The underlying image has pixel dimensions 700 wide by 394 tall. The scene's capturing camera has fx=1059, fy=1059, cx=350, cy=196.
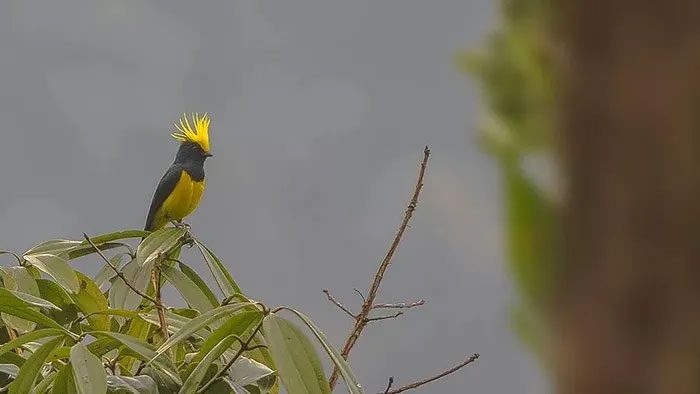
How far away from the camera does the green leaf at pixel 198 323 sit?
0.91 metres

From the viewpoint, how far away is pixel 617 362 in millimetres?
160

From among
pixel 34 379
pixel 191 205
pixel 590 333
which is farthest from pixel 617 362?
pixel 191 205

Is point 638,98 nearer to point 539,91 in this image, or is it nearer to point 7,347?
point 539,91

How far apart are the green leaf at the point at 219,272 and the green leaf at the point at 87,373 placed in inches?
11.5

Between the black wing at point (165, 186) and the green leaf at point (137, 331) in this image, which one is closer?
the green leaf at point (137, 331)

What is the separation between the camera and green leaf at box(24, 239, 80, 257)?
124 centimetres

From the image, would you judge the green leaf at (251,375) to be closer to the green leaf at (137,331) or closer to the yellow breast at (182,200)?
the green leaf at (137,331)

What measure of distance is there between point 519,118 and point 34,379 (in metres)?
0.83

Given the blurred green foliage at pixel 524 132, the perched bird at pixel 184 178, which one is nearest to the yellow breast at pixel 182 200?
the perched bird at pixel 184 178

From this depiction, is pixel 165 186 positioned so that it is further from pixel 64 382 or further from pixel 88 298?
pixel 64 382

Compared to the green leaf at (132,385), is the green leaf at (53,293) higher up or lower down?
higher up

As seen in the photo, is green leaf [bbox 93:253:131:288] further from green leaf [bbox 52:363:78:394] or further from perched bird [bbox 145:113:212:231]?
perched bird [bbox 145:113:212:231]

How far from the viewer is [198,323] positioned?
934mm

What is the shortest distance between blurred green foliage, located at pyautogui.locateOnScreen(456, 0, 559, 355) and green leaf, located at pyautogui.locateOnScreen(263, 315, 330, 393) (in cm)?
72
